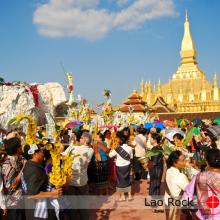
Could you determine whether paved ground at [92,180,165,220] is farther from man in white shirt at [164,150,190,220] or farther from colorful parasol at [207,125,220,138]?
man in white shirt at [164,150,190,220]

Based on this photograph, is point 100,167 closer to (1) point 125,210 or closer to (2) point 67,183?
(1) point 125,210

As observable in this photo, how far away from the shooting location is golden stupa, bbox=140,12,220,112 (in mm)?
37188

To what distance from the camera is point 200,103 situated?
36719 mm

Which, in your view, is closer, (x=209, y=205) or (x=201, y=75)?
(x=209, y=205)

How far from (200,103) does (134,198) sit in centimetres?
3098

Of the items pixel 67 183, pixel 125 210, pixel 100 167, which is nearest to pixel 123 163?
pixel 100 167

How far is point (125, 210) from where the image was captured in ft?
21.3

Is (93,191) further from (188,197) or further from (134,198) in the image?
(188,197)

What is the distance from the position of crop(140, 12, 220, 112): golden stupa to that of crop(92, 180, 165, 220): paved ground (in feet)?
100

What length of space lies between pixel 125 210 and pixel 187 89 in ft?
122

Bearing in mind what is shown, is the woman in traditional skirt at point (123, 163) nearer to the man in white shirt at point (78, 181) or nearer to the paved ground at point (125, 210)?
the paved ground at point (125, 210)

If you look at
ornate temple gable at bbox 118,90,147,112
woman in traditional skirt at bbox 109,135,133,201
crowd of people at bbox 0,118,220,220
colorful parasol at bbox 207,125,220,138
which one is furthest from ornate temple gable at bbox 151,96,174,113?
crowd of people at bbox 0,118,220,220

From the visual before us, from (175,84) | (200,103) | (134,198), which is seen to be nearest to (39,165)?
(134,198)

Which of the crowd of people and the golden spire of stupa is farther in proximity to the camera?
the golden spire of stupa
